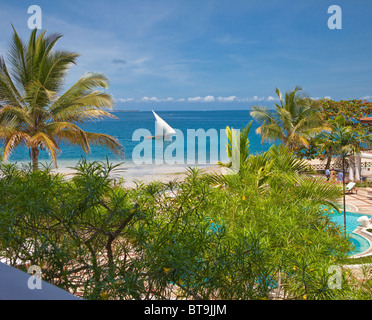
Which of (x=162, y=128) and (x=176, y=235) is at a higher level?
(x=162, y=128)

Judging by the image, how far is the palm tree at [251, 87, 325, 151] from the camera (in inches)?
718

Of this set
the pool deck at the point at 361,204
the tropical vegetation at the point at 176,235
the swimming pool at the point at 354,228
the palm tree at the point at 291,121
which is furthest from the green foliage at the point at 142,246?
the palm tree at the point at 291,121

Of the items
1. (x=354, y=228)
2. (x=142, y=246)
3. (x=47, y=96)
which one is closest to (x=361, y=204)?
(x=354, y=228)

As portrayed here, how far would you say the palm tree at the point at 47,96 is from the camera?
933 centimetres

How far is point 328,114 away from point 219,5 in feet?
62.1

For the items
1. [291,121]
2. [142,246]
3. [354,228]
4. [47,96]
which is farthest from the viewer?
[291,121]

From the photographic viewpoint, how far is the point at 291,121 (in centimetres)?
1873

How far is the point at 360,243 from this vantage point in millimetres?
10156

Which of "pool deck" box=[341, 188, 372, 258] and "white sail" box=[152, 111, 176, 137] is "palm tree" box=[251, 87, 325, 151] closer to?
"pool deck" box=[341, 188, 372, 258]

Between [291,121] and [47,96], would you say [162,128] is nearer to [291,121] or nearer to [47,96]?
[291,121]

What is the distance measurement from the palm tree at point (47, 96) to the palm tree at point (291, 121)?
412 inches

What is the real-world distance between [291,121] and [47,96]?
13.6 m

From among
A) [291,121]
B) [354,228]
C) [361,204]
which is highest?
[291,121]
